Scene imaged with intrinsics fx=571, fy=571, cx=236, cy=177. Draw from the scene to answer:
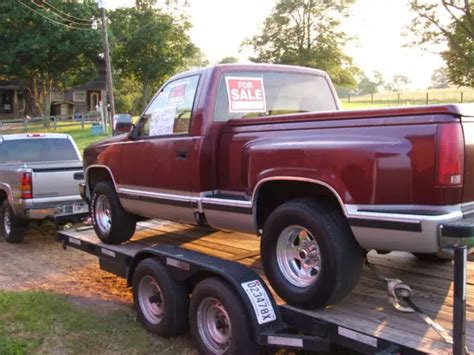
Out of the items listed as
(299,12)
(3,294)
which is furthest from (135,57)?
(3,294)

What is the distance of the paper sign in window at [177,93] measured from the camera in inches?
202

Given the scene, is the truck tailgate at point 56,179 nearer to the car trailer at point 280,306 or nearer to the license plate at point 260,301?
the car trailer at point 280,306

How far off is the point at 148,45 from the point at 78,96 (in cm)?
1153

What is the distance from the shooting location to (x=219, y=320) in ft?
14.2

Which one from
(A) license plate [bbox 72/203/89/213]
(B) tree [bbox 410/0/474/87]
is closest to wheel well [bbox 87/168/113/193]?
(A) license plate [bbox 72/203/89/213]

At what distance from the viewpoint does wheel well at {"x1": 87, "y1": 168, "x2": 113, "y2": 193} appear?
6393 millimetres

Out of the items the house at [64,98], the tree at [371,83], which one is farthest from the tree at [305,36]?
the tree at [371,83]

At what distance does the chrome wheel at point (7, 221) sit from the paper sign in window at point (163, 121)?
4832 millimetres

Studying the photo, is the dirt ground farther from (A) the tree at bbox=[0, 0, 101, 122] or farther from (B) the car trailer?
(A) the tree at bbox=[0, 0, 101, 122]

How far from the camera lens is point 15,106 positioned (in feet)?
161

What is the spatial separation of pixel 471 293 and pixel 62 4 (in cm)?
3578

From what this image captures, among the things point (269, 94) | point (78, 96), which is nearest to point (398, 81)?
point (78, 96)

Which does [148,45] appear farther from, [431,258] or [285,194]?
[285,194]

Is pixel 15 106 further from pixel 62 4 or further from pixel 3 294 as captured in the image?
pixel 3 294
